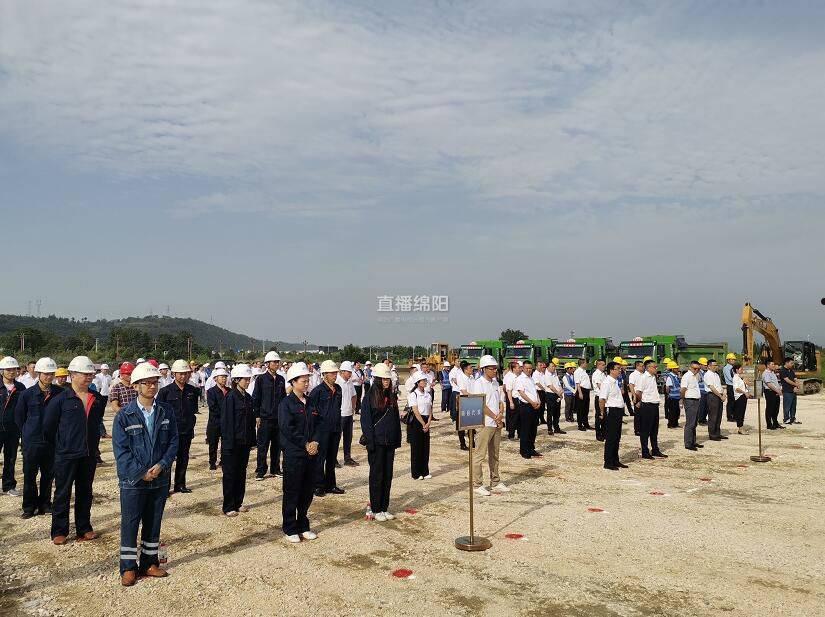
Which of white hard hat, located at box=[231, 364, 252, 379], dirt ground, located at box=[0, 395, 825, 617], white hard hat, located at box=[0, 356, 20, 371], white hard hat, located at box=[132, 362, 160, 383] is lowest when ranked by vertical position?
dirt ground, located at box=[0, 395, 825, 617]

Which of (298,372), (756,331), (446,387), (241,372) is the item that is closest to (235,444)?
(241,372)

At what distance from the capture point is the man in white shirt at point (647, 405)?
11.4m

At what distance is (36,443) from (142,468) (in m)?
2.84

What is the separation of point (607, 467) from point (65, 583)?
8442 mm

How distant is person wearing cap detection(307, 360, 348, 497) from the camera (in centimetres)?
707

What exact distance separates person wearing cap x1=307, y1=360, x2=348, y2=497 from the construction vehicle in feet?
75.5

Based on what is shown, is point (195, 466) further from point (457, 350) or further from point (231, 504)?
point (457, 350)

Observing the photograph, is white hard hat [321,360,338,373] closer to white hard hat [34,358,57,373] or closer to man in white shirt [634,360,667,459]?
white hard hat [34,358,57,373]

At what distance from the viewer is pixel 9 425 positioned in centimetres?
866

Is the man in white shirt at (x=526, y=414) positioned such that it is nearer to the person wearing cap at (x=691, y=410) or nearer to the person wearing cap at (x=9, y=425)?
the person wearing cap at (x=691, y=410)

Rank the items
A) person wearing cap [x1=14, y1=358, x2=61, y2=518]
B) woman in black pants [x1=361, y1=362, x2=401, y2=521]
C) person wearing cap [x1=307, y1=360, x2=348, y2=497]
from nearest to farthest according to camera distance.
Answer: person wearing cap [x1=307, y1=360, x2=348, y2=497] → person wearing cap [x1=14, y1=358, x2=61, y2=518] → woman in black pants [x1=361, y1=362, x2=401, y2=521]

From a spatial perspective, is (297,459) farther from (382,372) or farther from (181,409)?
(181,409)

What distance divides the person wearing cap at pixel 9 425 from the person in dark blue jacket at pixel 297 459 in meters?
4.80

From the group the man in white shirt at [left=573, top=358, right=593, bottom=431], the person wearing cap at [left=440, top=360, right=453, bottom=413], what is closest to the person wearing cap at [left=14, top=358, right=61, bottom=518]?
the man in white shirt at [left=573, top=358, right=593, bottom=431]
